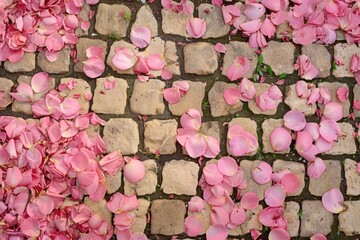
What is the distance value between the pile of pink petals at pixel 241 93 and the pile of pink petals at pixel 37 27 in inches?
24.3

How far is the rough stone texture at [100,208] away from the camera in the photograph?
208 centimetres

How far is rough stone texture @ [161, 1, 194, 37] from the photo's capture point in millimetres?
2184

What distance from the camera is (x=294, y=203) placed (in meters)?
2.15

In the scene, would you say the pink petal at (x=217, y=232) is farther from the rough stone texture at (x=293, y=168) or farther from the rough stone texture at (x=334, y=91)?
the rough stone texture at (x=334, y=91)

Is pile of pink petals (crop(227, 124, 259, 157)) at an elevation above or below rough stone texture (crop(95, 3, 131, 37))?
below

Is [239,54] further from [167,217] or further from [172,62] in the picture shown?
[167,217]

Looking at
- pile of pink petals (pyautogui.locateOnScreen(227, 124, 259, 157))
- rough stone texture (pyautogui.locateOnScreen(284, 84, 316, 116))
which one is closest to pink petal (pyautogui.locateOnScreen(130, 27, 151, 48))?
pile of pink petals (pyautogui.locateOnScreen(227, 124, 259, 157))

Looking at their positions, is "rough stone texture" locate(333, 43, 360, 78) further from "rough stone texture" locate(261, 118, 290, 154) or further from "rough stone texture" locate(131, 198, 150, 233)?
"rough stone texture" locate(131, 198, 150, 233)

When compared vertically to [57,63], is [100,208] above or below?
below

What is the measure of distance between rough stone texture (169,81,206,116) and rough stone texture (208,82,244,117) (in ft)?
0.13

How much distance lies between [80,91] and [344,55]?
3.40ft

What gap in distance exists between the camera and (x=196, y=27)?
2.16 meters

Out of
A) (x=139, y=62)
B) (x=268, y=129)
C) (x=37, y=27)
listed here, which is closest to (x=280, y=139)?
(x=268, y=129)

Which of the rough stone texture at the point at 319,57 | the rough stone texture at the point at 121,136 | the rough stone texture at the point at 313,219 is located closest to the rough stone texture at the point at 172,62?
the rough stone texture at the point at 121,136
